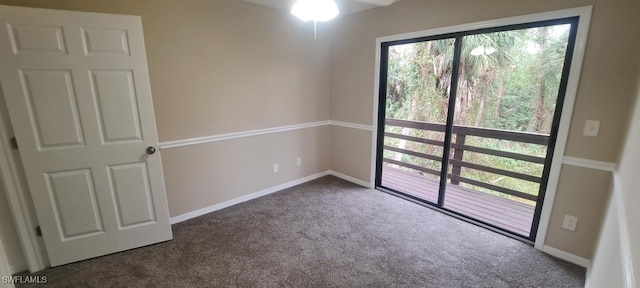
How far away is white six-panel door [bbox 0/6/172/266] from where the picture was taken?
5.88 ft

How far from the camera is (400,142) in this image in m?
4.02

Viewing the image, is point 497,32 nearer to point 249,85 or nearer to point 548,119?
point 548,119

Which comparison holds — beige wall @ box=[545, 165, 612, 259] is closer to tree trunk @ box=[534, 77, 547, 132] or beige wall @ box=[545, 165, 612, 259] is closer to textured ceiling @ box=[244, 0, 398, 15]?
tree trunk @ box=[534, 77, 547, 132]

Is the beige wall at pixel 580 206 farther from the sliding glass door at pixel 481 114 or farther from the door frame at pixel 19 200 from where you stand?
the door frame at pixel 19 200

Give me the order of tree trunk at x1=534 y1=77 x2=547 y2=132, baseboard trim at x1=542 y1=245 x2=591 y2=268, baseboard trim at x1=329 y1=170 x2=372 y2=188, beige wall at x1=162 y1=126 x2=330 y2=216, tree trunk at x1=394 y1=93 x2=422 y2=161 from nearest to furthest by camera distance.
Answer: baseboard trim at x1=542 y1=245 x2=591 y2=268, tree trunk at x1=534 y1=77 x2=547 y2=132, beige wall at x1=162 y1=126 x2=330 y2=216, tree trunk at x1=394 y1=93 x2=422 y2=161, baseboard trim at x1=329 y1=170 x2=372 y2=188

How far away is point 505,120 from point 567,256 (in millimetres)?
1385

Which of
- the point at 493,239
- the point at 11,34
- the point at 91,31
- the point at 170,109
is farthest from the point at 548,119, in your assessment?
the point at 11,34

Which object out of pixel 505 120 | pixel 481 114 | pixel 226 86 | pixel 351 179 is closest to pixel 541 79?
pixel 505 120

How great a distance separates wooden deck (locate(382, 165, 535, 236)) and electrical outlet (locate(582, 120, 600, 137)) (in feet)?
3.64

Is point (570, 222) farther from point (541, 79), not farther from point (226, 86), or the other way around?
point (226, 86)

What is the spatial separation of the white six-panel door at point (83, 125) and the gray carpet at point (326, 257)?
0.32m

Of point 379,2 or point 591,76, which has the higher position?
point 379,2

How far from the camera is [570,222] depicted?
7.11 ft

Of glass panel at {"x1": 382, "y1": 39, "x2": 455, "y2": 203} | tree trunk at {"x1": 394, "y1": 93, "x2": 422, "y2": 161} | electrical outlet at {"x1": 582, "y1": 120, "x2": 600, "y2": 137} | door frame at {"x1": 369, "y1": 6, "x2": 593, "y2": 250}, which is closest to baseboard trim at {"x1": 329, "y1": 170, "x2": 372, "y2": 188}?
glass panel at {"x1": 382, "y1": 39, "x2": 455, "y2": 203}
